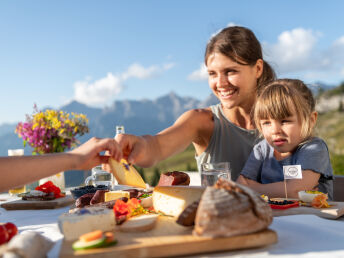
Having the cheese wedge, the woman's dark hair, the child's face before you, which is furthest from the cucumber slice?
the woman's dark hair

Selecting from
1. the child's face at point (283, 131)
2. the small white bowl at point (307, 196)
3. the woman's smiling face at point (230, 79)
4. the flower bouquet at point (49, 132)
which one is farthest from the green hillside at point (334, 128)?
the small white bowl at point (307, 196)

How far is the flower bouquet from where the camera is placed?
2945 mm

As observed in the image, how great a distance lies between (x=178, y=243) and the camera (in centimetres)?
114

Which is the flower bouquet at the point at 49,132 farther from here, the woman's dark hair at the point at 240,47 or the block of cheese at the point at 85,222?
the block of cheese at the point at 85,222

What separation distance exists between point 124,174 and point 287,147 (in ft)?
4.57

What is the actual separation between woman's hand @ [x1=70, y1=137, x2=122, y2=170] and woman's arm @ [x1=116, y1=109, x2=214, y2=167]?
0.70 ft


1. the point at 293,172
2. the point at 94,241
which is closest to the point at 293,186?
the point at 293,172

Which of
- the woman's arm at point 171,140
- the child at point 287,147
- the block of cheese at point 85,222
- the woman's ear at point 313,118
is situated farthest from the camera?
the woman's ear at point 313,118

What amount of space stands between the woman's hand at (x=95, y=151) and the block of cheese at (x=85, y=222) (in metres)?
0.20

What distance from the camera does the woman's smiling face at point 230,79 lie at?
2926mm

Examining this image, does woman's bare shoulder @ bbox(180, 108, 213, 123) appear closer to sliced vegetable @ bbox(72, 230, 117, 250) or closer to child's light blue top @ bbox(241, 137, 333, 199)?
child's light blue top @ bbox(241, 137, 333, 199)

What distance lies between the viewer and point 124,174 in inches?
62.9

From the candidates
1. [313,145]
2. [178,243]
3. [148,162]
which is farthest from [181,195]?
[313,145]

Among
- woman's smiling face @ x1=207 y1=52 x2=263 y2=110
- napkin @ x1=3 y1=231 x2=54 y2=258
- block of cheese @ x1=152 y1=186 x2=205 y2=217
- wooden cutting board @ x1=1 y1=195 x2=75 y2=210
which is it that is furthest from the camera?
woman's smiling face @ x1=207 y1=52 x2=263 y2=110
